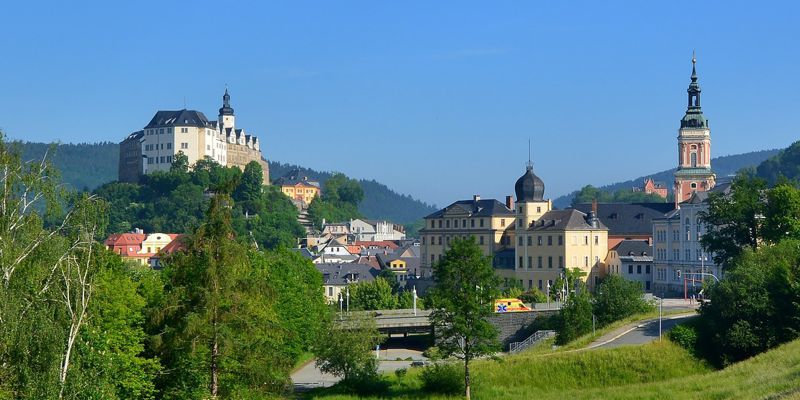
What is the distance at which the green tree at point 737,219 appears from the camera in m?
83.8

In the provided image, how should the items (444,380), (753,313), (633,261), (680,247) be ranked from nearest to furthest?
(444,380) < (753,313) < (680,247) < (633,261)

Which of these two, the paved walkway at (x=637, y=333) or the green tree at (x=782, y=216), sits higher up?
the green tree at (x=782, y=216)

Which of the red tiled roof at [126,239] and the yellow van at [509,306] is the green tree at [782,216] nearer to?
the yellow van at [509,306]

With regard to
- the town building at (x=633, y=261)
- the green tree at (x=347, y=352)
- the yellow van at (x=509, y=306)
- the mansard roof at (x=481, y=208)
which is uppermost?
the mansard roof at (x=481, y=208)

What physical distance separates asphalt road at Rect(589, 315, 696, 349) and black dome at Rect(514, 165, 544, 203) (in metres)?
57.8

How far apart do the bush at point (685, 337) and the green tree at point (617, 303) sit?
12561 millimetres

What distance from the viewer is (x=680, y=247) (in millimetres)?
124250

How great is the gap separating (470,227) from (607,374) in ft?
258

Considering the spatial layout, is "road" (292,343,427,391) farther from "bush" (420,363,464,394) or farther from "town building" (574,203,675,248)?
"town building" (574,203,675,248)

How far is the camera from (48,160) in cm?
4547

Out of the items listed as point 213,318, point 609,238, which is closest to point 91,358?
point 213,318

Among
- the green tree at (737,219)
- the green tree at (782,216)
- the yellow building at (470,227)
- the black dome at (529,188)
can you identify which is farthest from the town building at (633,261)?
A: the green tree at (782,216)

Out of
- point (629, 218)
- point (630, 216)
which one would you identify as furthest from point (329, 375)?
point (630, 216)

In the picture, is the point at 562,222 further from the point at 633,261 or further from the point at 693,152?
the point at 693,152
